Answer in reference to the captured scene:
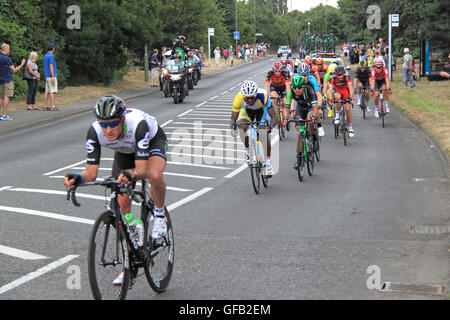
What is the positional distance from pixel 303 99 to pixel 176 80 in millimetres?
16091

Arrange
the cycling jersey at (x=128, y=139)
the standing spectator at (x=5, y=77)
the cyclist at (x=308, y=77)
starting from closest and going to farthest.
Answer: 1. the cycling jersey at (x=128, y=139)
2. the cyclist at (x=308, y=77)
3. the standing spectator at (x=5, y=77)

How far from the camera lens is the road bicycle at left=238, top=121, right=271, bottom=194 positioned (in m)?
12.5

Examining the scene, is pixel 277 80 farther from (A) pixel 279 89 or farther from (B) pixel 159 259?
(B) pixel 159 259

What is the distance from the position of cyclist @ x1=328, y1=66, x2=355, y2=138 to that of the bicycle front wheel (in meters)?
12.0

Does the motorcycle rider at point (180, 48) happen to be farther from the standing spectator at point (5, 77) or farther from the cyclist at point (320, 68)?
the standing spectator at point (5, 77)

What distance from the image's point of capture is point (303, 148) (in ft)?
44.6

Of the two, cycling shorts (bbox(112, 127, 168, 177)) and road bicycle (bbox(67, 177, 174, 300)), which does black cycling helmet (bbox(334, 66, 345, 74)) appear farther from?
road bicycle (bbox(67, 177, 174, 300))

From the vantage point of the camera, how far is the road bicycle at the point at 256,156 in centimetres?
1249

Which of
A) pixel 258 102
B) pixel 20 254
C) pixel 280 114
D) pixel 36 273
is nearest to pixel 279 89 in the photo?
pixel 280 114

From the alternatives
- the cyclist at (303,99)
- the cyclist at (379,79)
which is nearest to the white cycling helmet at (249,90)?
the cyclist at (303,99)

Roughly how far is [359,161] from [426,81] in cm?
2403

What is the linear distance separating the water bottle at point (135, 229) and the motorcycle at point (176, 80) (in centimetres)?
2365

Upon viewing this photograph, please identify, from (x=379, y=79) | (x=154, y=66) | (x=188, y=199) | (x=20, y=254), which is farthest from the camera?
(x=154, y=66)
